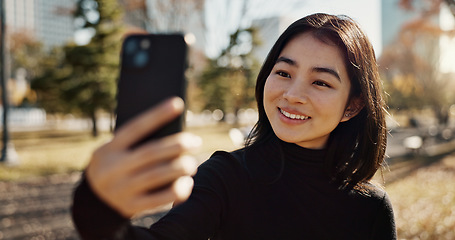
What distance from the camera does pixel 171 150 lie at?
682 millimetres

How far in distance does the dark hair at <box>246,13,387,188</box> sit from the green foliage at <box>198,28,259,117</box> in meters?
1.32

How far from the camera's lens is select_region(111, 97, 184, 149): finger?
26.9 inches

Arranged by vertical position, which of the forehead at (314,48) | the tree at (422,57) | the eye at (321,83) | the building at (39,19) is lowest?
the building at (39,19)

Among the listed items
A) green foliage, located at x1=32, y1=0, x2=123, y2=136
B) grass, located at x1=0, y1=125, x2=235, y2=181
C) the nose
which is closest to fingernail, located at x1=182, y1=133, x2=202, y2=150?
the nose

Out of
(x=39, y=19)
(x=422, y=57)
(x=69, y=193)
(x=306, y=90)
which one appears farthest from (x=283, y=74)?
(x=39, y=19)

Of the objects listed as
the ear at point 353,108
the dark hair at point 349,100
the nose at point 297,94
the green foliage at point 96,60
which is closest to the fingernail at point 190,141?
the nose at point 297,94

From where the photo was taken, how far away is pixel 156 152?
68cm

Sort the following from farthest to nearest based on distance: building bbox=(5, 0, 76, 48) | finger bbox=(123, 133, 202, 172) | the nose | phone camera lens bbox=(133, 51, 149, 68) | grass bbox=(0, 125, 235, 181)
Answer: building bbox=(5, 0, 76, 48)
grass bbox=(0, 125, 235, 181)
the nose
phone camera lens bbox=(133, 51, 149, 68)
finger bbox=(123, 133, 202, 172)

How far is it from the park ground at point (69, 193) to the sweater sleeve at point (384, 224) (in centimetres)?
65

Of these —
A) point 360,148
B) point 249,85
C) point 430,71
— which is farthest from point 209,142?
point 360,148

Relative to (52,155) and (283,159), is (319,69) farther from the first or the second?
(52,155)

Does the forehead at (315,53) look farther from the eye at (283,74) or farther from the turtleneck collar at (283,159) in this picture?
the turtleneck collar at (283,159)

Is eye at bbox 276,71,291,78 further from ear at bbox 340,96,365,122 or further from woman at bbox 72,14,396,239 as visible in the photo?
ear at bbox 340,96,365,122

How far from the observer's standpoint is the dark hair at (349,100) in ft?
5.02
